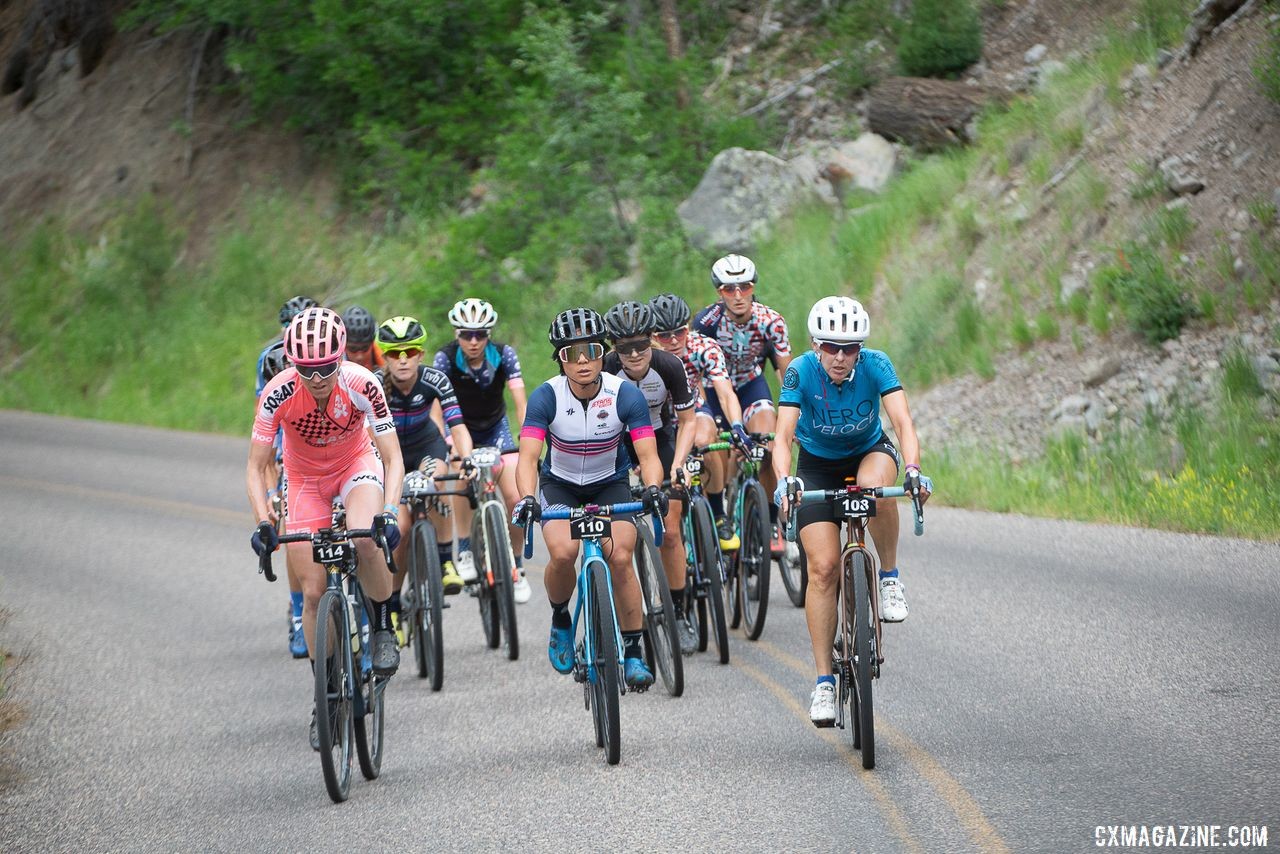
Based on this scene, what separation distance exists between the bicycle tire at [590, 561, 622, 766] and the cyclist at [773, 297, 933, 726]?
39.3 inches

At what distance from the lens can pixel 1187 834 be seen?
17.6ft

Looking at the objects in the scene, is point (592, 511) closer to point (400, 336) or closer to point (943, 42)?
point (400, 336)

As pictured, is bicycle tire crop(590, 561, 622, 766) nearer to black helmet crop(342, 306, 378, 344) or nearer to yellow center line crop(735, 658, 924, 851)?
yellow center line crop(735, 658, 924, 851)

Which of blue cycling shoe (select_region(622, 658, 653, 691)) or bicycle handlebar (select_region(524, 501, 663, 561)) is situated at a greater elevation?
bicycle handlebar (select_region(524, 501, 663, 561))

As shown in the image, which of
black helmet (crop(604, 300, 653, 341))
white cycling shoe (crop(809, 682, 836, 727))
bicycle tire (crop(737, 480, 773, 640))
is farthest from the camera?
bicycle tire (crop(737, 480, 773, 640))

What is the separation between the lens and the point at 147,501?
56.7 ft

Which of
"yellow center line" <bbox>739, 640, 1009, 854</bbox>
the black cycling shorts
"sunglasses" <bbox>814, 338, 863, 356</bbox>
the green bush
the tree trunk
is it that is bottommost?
"yellow center line" <bbox>739, 640, 1009, 854</bbox>

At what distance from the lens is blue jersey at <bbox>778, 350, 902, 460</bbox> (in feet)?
24.0

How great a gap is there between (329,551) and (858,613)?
267 centimetres

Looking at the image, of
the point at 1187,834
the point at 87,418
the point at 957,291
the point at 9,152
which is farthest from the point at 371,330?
the point at 9,152

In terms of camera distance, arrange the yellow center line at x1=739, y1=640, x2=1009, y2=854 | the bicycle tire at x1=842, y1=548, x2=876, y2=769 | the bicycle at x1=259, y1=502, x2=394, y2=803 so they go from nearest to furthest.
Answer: the yellow center line at x1=739, y1=640, x2=1009, y2=854 < the bicycle tire at x1=842, y1=548, x2=876, y2=769 < the bicycle at x1=259, y1=502, x2=394, y2=803

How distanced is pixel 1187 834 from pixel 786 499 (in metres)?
2.31

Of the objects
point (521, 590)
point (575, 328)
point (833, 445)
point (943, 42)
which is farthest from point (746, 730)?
point (943, 42)

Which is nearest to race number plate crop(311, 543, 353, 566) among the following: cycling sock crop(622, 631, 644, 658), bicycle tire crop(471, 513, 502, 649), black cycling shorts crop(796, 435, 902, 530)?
cycling sock crop(622, 631, 644, 658)
